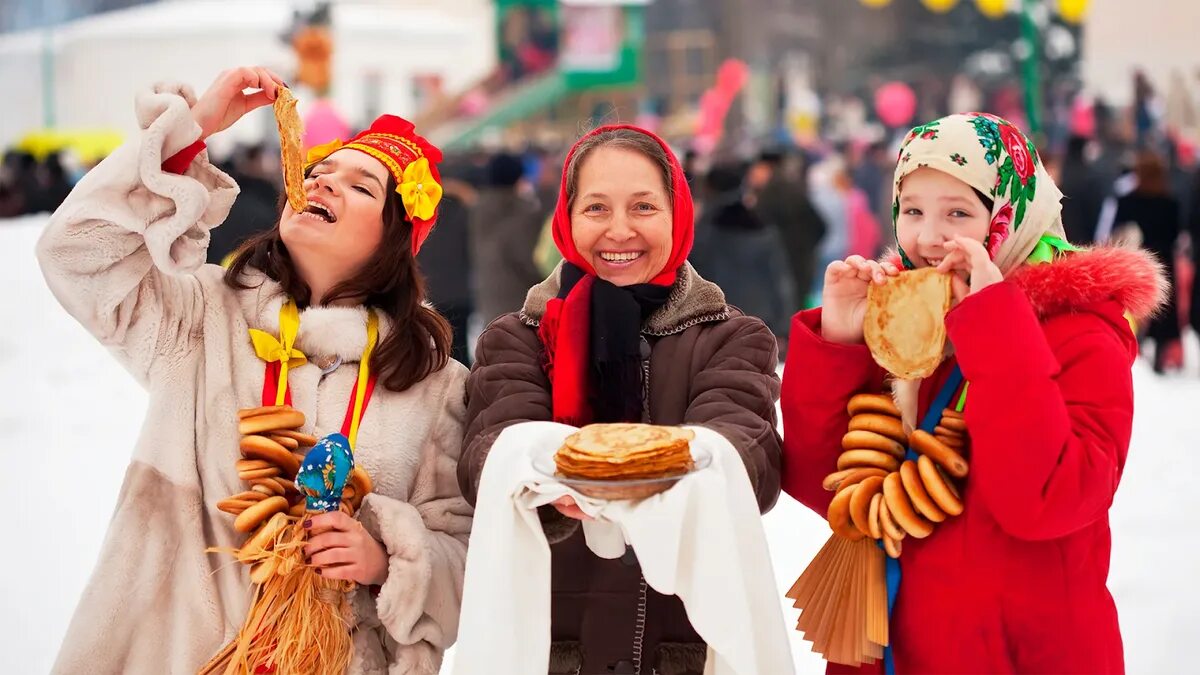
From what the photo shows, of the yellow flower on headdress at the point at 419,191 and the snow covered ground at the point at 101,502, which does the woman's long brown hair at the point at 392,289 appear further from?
the snow covered ground at the point at 101,502

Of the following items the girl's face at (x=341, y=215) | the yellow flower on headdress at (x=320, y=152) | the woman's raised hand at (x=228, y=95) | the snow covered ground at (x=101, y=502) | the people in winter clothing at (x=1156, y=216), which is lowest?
the snow covered ground at (x=101, y=502)

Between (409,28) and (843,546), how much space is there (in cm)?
2688

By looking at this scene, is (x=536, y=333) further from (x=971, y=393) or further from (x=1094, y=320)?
(x=1094, y=320)

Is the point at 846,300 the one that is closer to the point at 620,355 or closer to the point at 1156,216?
the point at 620,355

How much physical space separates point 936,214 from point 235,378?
1.32m

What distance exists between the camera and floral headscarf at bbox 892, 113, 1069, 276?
83.4 inches

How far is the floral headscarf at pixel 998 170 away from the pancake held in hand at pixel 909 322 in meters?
0.14

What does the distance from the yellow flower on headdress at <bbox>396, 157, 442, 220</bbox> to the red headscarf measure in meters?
0.29

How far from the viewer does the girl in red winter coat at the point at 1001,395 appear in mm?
1989

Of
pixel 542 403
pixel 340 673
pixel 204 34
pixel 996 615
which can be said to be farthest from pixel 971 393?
pixel 204 34

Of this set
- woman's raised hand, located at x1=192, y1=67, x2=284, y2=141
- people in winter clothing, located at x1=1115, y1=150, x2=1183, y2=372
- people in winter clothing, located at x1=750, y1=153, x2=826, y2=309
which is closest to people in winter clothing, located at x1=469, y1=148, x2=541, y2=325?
people in winter clothing, located at x1=750, y1=153, x2=826, y2=309

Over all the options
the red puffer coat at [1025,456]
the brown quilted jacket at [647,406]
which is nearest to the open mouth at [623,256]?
the brown quilted jacket at [647,406]

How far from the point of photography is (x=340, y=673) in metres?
2.31

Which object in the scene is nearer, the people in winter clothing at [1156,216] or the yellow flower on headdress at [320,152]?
the yellow flower on headdress at [320,152]
